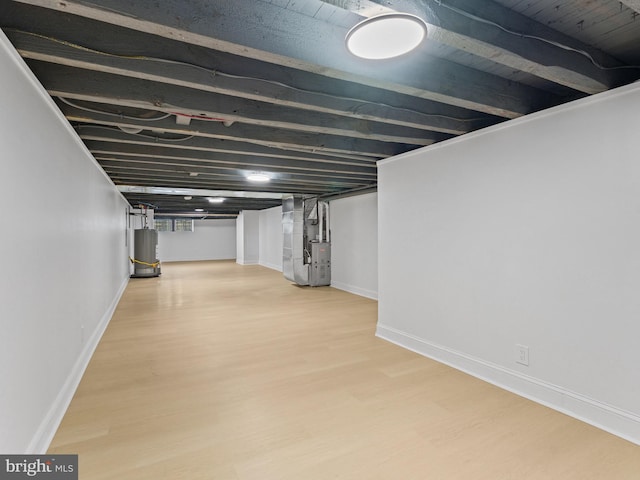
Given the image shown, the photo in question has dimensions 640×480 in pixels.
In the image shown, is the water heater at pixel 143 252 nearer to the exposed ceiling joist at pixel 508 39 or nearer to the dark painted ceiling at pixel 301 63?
the dark painted ceiling at pixel 301 63

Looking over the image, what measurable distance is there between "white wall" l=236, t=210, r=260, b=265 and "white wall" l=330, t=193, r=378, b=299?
5.55 metres

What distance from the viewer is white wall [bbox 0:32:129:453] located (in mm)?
1426

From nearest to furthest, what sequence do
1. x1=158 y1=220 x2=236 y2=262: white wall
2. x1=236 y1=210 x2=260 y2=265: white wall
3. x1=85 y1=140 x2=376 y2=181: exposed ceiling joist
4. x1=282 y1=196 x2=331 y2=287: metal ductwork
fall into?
x1=85 y1=140 x2=376 y2=181: exposed ceiling joist
x1=282 y1=196 x2=331 y2=287: metal ductwork
x1=236 y1=210 x2=260 y2=265: white wall
x1=158 y1=220 x2=236 y2=262: white wall

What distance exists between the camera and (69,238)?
8.01 ft

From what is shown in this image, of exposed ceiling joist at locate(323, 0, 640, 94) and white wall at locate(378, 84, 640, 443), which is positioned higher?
exposed ceiling joist at locate(323, 0, 640, 94)

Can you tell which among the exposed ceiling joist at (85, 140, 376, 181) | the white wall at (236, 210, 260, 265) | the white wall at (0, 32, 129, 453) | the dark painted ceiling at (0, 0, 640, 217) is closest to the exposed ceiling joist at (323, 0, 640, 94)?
the dark painted ceiling at (0, 0, 640, 217)

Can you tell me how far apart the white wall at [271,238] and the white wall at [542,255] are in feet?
23.7

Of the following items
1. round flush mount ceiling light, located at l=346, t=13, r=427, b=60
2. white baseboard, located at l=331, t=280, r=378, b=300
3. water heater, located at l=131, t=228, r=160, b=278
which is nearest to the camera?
round flush mount ceiling light, located at l=346, t=13, r=427, b=60

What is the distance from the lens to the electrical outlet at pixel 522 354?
243 centimetres

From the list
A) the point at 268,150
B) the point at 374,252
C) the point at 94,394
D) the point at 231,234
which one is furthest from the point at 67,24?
the point at 231,234

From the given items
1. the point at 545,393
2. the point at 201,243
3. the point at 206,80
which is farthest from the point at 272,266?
the point at 206,80

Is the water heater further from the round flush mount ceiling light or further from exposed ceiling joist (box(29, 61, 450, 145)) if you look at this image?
the round flush mount ceiling light

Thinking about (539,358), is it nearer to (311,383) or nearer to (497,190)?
(497,190)

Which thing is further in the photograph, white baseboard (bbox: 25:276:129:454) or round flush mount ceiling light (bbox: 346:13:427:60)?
white baseboard (bbox: 25:276:129:454)
